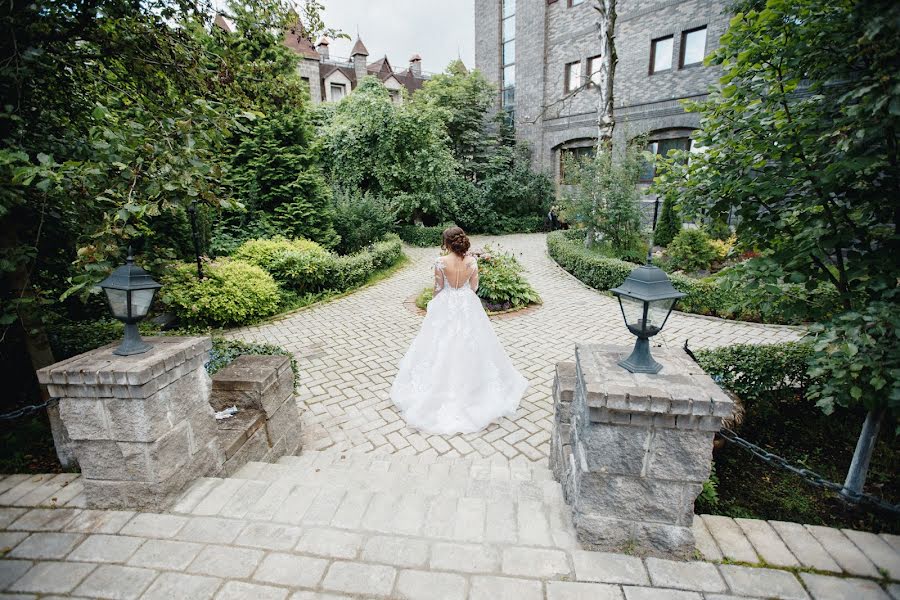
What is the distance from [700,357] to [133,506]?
5.25 m

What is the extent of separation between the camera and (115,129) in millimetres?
3361

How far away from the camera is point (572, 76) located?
20.0m

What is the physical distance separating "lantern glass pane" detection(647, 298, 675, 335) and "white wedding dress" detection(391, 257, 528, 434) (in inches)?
113

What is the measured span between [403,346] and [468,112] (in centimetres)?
Result: 1878

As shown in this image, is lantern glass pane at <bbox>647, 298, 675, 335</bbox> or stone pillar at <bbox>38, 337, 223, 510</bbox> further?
stone pillar at <bbox>38, 337, 223, 510</bbox>

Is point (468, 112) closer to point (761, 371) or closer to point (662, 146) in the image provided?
point (662, 146)

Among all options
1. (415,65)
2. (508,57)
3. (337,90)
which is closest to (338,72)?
(337,90)

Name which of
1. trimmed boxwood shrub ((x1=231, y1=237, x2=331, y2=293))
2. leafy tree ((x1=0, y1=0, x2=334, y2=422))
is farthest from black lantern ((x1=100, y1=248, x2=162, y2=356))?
trimmed boxwood shrub ((x1=231, y1=237, x2=331, y2=293))

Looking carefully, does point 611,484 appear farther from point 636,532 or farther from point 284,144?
point 284,144

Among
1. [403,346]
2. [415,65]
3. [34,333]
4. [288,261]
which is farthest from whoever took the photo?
[415,65]

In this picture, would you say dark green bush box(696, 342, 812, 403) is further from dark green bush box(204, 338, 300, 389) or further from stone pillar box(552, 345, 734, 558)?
dark green bush box(204, 338, 300, 389)

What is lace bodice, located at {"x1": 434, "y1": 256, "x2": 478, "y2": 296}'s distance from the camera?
17.6 feet

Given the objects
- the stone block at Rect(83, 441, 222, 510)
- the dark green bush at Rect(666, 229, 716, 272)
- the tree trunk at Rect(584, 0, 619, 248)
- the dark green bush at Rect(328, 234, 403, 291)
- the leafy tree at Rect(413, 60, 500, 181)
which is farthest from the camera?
the leafy tree at Rect(413, 60, 500, 181)

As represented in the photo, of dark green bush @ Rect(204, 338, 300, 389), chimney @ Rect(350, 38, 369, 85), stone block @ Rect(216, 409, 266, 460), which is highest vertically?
chimney @ Rect(350, 38, 369, 85)
